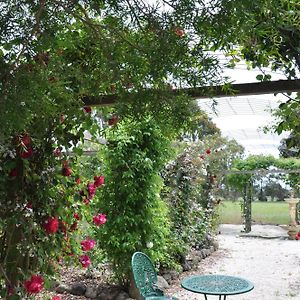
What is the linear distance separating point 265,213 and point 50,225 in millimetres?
10810

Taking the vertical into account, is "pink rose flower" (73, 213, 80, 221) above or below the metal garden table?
above

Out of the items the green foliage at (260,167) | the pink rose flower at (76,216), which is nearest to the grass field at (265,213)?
the green foliage at (260,167)

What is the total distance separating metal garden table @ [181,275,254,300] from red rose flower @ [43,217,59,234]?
141cm

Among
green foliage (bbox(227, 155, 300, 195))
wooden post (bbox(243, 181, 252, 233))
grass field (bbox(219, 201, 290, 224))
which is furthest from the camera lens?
grass field (bbox(219, 201, 290, 224))

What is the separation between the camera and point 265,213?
12258 millimetres

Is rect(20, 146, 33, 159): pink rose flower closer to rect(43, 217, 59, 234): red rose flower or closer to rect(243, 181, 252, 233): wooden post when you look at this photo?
rect(43, 217, 59, 234): red rose flower

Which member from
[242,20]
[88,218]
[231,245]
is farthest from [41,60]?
[231,245]

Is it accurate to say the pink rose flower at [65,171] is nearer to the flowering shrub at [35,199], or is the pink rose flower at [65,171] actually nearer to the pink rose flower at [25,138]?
the flowering shrub at [35,199]

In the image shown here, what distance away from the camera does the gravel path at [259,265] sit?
4.86m

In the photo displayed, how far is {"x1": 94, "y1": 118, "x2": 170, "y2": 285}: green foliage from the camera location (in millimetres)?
4387

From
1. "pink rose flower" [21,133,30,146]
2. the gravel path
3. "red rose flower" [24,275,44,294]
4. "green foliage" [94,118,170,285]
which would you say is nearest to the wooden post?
the gravel path

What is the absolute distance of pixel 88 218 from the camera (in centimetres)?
278

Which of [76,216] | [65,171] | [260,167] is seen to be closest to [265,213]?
[260,167]

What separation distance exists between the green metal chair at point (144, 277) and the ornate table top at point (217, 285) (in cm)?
→ 19
